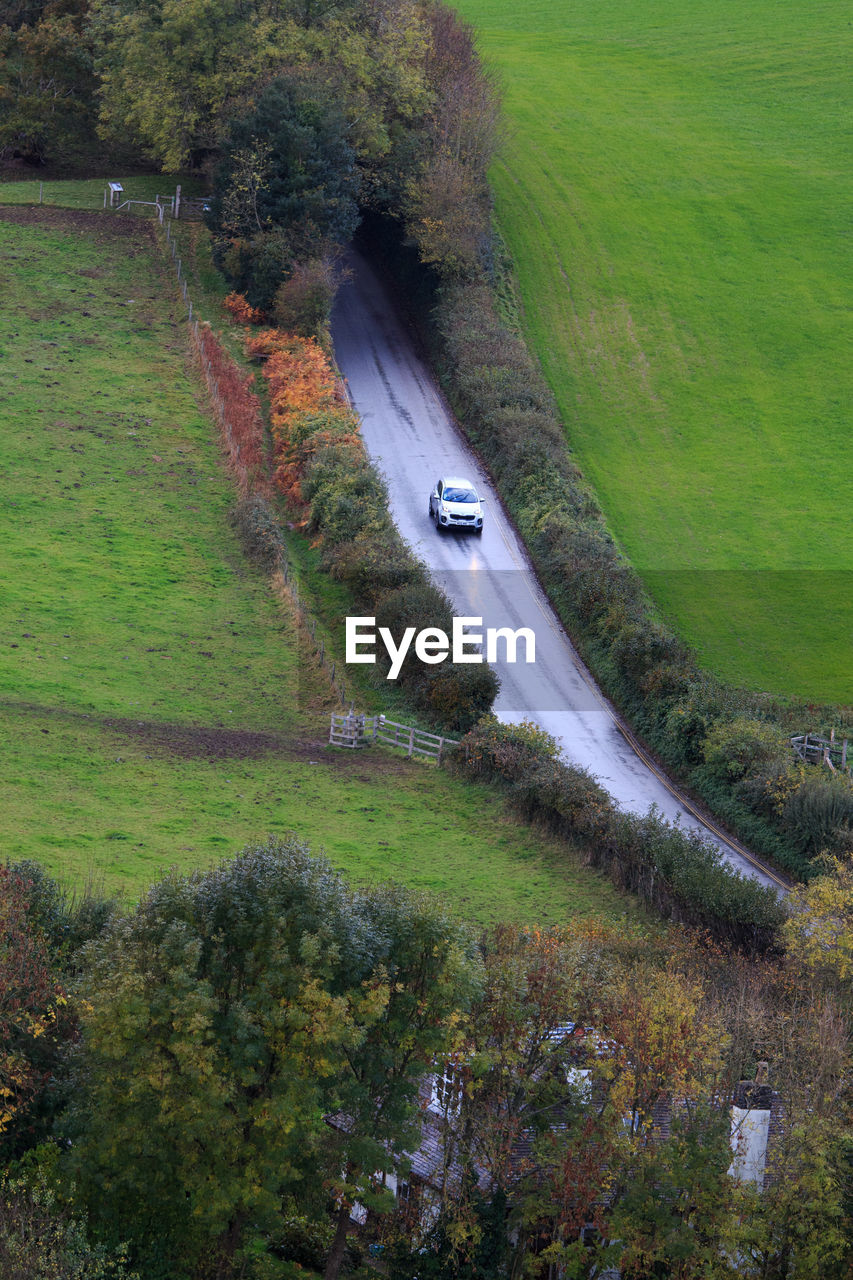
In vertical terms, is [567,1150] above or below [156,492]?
below

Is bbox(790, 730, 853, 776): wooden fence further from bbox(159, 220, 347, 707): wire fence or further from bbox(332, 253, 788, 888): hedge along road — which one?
bbox(159, 220, 347, 707): wire fence

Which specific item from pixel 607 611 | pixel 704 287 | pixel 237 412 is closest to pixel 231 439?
pixel 237 412

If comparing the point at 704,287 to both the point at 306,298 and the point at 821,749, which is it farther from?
the point at 821,749

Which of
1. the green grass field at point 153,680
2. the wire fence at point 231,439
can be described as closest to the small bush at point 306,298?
the wire fence at point 231,439

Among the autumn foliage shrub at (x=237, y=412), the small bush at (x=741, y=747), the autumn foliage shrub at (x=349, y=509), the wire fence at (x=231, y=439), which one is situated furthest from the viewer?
the autumn foliage shrub at (x=237, y=412)

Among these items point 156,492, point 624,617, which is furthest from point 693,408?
point 156,492

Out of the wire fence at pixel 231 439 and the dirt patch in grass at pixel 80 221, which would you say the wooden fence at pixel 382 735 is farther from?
the dirt patch in grass at pixel 80 221

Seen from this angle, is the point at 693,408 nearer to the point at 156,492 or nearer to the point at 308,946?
the point at 156,492

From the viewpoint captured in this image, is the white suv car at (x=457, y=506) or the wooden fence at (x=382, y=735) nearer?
the wooden fence at (x=382, y=735)
